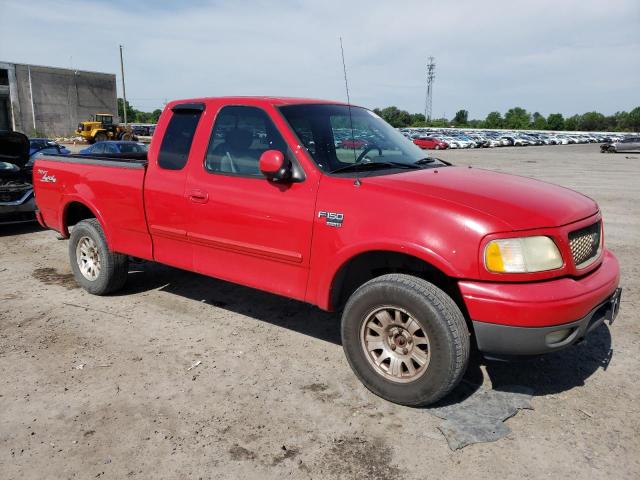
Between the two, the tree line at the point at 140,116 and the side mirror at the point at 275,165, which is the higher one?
the tree line at the point at 140,116

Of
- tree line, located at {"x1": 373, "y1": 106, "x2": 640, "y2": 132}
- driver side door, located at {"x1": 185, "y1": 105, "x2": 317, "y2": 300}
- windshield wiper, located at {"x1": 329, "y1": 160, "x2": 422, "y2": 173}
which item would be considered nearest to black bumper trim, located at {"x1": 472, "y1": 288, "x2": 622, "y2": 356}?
→ driver side door, located at {"x1": 185, "y1": 105, "x2": 317, "y2": 300}

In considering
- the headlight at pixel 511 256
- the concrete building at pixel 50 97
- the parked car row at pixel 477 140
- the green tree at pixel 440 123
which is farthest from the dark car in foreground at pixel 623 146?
the green tree at pixel 440 123

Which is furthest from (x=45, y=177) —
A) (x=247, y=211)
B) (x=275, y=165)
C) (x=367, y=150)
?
(x=367, y=150)

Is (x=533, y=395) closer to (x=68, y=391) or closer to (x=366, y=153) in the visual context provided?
(x=366, y=153)

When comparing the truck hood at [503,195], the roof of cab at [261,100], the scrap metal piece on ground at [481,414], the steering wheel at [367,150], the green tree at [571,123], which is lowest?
the scrap metal piece on ground at [481,414]

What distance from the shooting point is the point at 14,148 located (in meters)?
9.11

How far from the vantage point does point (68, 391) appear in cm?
350

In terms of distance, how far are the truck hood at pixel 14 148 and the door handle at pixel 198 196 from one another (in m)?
6.35

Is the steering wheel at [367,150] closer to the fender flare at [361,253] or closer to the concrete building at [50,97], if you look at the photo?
the fender flare at [361,253]

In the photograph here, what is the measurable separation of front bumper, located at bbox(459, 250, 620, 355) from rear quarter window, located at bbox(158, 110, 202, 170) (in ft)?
8.44

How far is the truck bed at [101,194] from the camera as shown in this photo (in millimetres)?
4676

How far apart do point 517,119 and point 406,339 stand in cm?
13425

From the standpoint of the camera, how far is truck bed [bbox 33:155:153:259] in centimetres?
468

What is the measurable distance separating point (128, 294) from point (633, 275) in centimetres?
564
